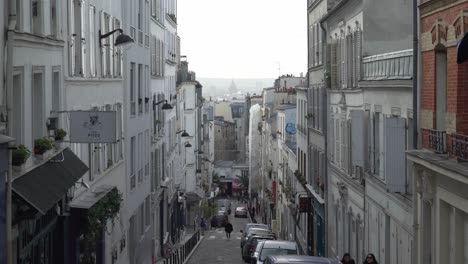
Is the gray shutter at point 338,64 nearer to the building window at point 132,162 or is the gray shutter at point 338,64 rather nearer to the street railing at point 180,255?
the building window at point 132,162

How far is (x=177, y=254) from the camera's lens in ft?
124

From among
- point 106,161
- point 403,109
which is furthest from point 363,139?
point 106,161

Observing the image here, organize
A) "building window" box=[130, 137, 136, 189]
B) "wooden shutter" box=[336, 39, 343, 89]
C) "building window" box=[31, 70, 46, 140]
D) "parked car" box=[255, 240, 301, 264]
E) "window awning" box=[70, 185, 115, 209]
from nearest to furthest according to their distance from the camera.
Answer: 1. "building window" box=[31, 70, 46, 140]
2. "window awning" box=[70, 185, 115, 209]
3. "parked car" box=[255, 240, 301, 264]
4. "wooden shutter" box=[336, 39, 343, 89]
5. "building window" box=[130, 137, 136, 189]

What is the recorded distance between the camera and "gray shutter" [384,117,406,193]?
18.5m

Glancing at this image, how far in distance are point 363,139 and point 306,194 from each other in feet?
58.2

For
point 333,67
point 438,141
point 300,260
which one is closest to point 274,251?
point 333,67

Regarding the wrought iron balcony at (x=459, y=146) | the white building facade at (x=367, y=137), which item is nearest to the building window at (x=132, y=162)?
the white building facade at (x=367, y=137)

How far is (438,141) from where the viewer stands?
1453cm

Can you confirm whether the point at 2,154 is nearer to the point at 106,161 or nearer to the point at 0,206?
the point at 0,206

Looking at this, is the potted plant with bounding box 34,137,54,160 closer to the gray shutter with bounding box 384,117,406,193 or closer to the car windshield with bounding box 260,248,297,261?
the gray shutter with bounding box 384,117,406,193

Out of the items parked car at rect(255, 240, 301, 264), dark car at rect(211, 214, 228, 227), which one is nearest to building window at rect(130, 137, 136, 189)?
parked car at rect(255, 240, 301, 264)

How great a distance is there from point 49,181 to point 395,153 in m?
7.43

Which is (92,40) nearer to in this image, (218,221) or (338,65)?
(338,65)

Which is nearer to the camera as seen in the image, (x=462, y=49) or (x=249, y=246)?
(x=462, y=49)
